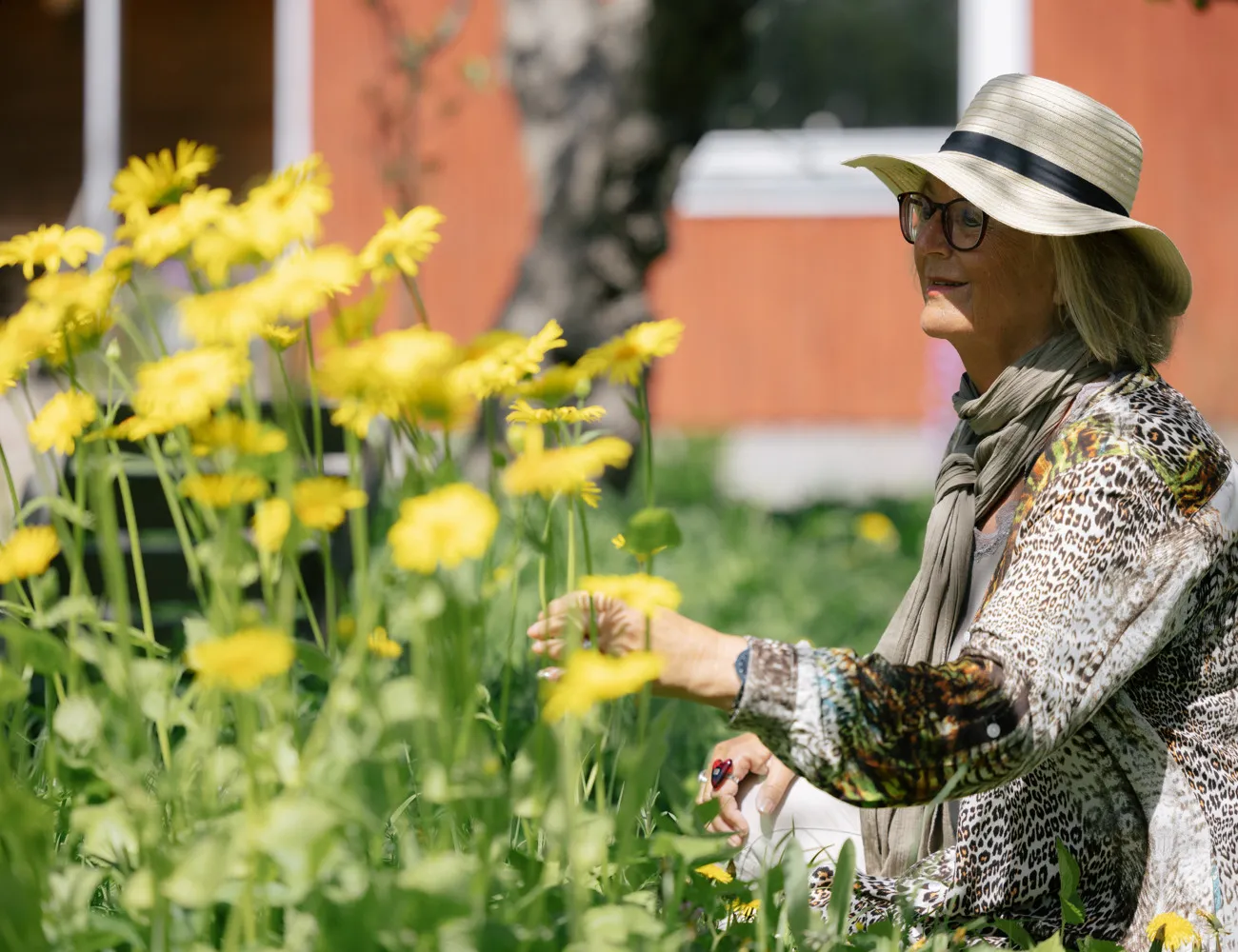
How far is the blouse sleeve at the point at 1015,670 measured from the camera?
1401 mm

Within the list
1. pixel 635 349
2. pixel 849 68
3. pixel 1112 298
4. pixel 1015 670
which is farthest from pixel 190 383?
pixel 849 68

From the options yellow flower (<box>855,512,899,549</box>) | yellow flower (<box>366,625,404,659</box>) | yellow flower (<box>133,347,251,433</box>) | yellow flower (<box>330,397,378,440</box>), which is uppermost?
yellow flower (<box>133,347,251,433</box>)

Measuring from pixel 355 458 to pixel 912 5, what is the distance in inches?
335

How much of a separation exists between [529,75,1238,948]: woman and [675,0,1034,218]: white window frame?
6.92 m

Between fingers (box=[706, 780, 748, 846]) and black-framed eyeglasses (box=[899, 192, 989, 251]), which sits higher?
black-framed eyeglasses (box=[899, 192, 989, 251])

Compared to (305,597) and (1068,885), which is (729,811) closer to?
(1068,885)

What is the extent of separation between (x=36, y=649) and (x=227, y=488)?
267 millimetres

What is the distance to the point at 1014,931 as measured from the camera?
5.47ft

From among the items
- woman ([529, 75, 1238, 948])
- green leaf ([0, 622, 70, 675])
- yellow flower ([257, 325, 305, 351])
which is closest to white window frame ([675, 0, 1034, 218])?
woman ([529, 75, 1238, 948])

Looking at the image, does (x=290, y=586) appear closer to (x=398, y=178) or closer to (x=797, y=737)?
(x=797, y=737)

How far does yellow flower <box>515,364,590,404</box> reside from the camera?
1.26 m

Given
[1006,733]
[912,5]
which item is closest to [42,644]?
[1006,733]

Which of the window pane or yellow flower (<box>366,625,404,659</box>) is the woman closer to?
yellow flower (<box>366,625,404,659</box>)

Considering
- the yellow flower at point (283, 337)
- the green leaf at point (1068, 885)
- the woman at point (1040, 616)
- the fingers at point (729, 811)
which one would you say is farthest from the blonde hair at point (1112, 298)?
the yellow flower at point (283, 337)
